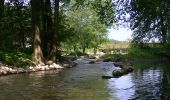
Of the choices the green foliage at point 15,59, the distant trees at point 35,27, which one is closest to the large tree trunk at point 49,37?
the distant trees at point 35,27

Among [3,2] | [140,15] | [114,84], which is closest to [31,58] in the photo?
[3,2]

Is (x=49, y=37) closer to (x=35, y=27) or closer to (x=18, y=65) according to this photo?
(x=35, y=27)

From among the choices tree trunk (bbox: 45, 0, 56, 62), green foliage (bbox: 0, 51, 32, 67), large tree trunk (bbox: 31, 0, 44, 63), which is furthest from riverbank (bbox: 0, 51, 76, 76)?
tree trunk (bbox: 45, 0, 56, 62)

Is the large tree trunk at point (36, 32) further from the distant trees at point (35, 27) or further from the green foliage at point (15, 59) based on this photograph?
the green foliage at point (15, 59)

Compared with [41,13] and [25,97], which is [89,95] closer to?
[25,97]

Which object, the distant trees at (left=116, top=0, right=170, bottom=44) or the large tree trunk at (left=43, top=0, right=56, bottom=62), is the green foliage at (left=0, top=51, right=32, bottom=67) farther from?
the distant trees at (left=116, top=0, right=170, bottom=44)

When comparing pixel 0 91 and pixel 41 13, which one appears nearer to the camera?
pixel 0 91

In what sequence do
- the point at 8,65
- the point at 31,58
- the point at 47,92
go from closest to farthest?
the point at 47,92
the point at 8,65
the point at 31,58

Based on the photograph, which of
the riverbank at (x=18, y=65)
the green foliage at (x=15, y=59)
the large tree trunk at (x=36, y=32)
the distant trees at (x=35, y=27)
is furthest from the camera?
the distant trees at (x=35, y=27)

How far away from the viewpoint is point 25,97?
16.6 metres

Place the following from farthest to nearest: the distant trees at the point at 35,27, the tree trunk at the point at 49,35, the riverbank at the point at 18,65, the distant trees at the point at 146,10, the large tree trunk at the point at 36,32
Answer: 1. the tree trunk at the point at 49,35
2. the distant trees at the point at 35,27
3. the large tree trunk at the point at 36,32
4. the riverbank at the point at 18,65
5. the distant trees at the point at 146,10

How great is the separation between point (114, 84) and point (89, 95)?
4616 mm

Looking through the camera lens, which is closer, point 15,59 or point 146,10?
point 146,10

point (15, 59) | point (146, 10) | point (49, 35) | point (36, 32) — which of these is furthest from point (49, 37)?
point (146, 10)
